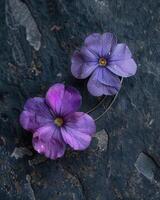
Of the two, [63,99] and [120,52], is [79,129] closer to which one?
[63,99]

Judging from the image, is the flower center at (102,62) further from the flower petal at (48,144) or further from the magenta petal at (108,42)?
the flower petal at (48,144)

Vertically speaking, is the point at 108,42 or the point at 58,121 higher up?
the point at 108,42

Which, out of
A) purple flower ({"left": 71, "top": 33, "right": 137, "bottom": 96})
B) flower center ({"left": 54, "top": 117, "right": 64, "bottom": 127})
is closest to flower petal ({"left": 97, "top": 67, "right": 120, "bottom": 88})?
purple flower ({"left": 71, "top": 33, "right": 137, "bottom": 96})

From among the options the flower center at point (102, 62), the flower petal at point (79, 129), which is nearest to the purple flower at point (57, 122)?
the flower petal at point (79, 129)

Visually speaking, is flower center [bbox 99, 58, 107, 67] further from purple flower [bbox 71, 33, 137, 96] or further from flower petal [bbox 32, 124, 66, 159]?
flower petal [bbox 32, 124, 66, 159]

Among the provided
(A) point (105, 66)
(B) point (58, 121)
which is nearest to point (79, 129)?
(B) point (58, 121)

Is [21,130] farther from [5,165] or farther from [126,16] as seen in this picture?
[126,16]
